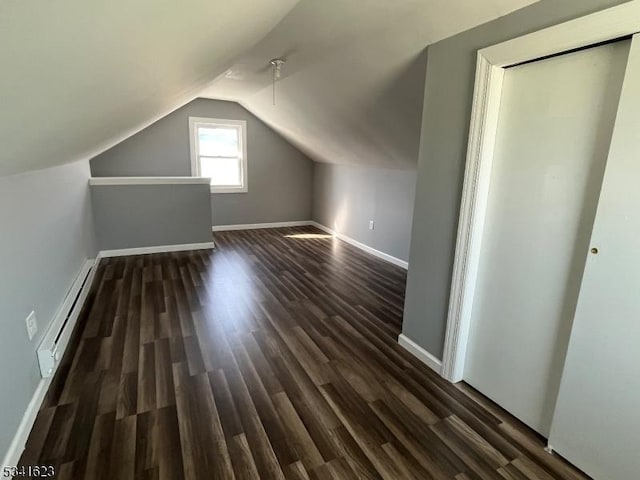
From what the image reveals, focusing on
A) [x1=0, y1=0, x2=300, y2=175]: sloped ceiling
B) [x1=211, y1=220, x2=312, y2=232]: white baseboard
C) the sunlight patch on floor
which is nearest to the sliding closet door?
[x1=0, y1=0, x2=300, y2=175]: sloped ceiling

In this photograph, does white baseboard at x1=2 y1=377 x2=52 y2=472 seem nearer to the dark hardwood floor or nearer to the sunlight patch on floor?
the dark hardwood floor

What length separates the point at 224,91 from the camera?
16.0ft

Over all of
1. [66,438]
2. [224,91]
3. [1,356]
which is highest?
[224,91]

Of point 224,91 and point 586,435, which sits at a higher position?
point 224,91

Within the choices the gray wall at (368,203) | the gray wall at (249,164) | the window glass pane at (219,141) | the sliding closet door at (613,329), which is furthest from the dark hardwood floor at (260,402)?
the window glass pane at (219,141)

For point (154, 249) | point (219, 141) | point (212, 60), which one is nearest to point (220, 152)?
point (219, 141)

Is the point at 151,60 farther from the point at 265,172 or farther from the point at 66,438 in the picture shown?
the point at 265,172

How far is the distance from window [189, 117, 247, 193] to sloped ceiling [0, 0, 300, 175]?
4.33 metres

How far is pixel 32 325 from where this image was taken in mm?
1921

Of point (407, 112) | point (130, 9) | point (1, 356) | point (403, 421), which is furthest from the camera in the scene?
point (407, 112)

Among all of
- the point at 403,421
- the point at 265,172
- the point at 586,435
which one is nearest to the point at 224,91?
the point at 265,172

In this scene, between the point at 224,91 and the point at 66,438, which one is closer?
the point at 66,438

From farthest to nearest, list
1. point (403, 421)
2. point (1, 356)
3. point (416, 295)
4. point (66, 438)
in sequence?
point (416, 295)
point (403, 421)
point (66, 438)
point (1, 356)

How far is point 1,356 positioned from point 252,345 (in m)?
1.41
